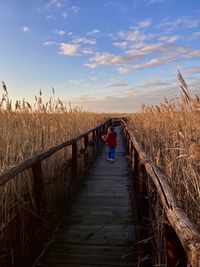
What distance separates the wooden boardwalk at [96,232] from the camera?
3.45 m

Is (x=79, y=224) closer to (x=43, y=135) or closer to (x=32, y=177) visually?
(x=32, y=177)

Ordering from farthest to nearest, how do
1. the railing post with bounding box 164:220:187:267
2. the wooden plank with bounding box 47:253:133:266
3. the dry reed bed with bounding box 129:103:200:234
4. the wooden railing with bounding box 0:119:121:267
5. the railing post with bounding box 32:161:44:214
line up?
the railing post with bounding box 32:161:44:214 < the wooden plank with bounding box 47:253:133:266 < the wooden railing with bounding box 0:119:121:267 < the dry reed bed with bounding box 129:103:200:234 < the railing post with bounding box 164:220:187:267

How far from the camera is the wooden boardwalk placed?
345 centimetres

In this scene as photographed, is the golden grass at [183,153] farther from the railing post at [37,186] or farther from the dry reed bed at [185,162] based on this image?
the railing post at [37,186]

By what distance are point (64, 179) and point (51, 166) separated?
2.77 ft

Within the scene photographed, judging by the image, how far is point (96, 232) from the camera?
4.17 meters

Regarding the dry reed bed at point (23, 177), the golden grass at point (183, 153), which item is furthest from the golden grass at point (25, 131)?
the golden grass at point (183, 153)

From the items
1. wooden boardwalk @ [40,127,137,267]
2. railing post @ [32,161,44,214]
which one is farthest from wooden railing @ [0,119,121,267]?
wooden boardwalk @ [40,127,137,267]

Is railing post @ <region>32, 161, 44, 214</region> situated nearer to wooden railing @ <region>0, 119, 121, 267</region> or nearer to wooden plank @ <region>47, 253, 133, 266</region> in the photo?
wooden railing @ <region>0, 119, 121, 267</region>

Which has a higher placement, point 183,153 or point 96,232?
point 183,153

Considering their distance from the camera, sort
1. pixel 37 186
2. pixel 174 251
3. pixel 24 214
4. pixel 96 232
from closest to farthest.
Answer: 1. pixel 174 251
2. pixel 24 214
3. pixel 37 186
4. pixel 96 232

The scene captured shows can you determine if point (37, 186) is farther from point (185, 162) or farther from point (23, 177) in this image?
point (185, 162)

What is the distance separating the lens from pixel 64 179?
18.7ft

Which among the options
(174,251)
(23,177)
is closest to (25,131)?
(23,177)
